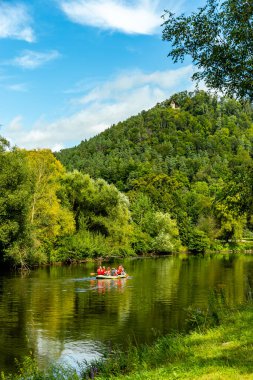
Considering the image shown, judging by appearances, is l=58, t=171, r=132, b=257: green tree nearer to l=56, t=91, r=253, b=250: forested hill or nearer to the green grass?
l=56, t=91, r=253, b=250: forested hill

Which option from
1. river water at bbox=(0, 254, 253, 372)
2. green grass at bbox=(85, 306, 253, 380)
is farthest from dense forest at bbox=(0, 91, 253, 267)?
green grass at bbox=(85, 306, 253, 380)

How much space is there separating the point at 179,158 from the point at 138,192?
2107 inches

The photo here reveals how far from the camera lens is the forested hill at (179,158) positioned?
8919 cm

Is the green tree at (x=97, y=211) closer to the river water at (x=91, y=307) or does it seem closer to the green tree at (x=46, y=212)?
the green tree at (x=46, y=212)

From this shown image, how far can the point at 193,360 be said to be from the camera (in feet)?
33.4

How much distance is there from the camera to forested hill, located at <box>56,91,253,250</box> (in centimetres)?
8919

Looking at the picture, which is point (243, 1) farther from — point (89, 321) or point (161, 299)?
point (161, 299)

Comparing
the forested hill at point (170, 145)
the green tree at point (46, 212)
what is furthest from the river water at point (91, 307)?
the forested hill at point (170, 145)

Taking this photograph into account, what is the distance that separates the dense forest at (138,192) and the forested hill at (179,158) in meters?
0.29

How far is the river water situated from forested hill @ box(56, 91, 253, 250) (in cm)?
3158

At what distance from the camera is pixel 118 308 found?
90.1 feet

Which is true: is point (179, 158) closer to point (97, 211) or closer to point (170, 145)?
point (170, 145)

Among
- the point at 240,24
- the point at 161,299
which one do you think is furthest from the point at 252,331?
the point at 161,299

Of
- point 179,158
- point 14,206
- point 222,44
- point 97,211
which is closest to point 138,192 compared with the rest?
point 97,211
